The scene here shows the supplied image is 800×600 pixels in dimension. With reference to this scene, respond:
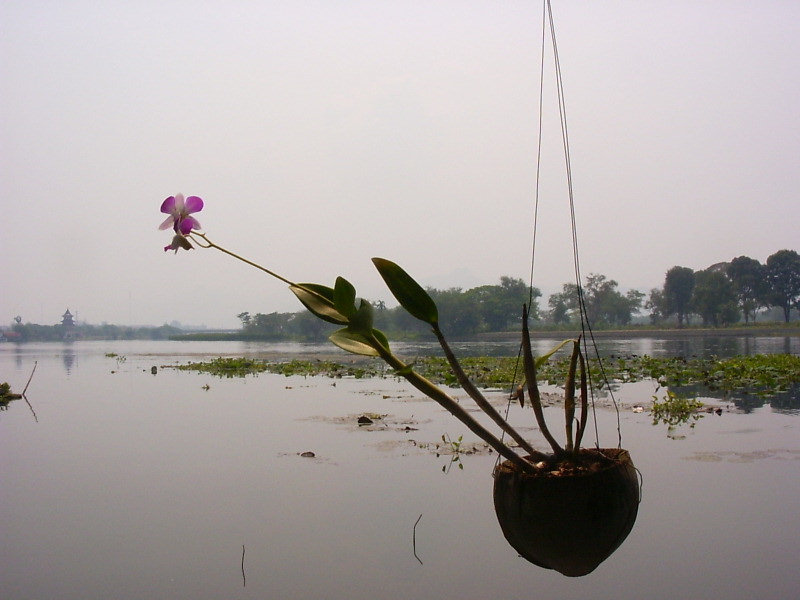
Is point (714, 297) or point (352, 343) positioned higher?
point (714, 297)

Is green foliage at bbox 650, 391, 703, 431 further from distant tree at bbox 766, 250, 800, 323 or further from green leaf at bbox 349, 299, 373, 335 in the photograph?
distant tree at bbox 766, 250, 800, 323

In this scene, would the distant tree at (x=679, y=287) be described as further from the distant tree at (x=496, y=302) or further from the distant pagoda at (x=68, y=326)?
the distant pagoda at (x=68, y=326)

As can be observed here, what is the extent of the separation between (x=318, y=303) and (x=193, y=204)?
0.24 m

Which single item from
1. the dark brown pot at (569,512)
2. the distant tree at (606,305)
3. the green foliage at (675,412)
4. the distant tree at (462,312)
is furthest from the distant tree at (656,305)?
the dark brown pot at (569,512)

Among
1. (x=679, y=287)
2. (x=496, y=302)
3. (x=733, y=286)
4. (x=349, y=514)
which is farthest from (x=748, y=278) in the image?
(x=349, y=514)

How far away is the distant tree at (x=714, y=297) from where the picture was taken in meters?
29.0

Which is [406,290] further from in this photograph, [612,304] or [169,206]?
[612,304]

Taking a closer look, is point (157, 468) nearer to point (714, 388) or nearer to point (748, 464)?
point (748, 464)

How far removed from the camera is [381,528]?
10.1 feet

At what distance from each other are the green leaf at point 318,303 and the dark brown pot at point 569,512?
13.0 inches

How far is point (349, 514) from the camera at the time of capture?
326 centimetres

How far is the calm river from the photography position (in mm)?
2521

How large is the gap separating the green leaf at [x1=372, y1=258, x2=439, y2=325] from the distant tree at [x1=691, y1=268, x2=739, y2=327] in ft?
99.3

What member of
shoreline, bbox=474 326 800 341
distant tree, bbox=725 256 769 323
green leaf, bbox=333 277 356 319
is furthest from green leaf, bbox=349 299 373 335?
distant tree, bbox=725 256 769 323
